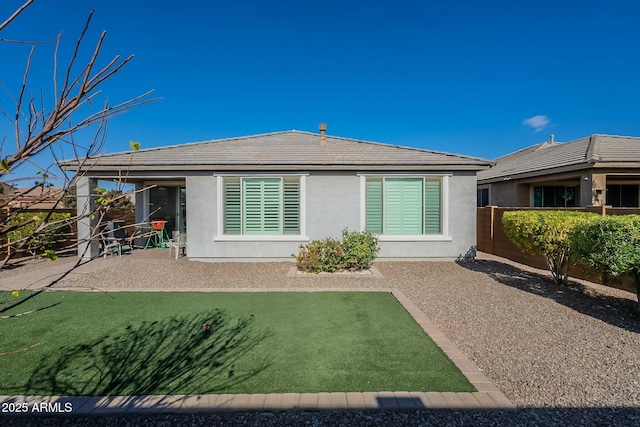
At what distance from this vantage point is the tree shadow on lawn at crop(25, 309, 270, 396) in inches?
144

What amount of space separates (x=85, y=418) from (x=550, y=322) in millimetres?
7053

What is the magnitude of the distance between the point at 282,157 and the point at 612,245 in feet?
30.5

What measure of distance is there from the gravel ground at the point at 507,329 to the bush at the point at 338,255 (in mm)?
638

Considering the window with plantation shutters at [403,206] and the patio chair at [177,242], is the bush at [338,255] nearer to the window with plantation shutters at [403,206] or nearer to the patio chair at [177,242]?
the window with plantation shutters at [403,206]

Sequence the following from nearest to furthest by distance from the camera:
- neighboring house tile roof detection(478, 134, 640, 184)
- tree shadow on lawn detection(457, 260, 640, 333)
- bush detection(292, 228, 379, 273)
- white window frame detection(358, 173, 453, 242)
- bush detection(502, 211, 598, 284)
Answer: tree shadow on lawn detection(457, 260, 640, 333) < bush detection(502, 211, 598, 284) < bush detection(292, 228, 379, 273) < white window frame detection(358, 173, 453, 242) < neighboring house tile roof detection(478, 134, 640, 184)

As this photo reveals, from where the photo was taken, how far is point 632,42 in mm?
15305

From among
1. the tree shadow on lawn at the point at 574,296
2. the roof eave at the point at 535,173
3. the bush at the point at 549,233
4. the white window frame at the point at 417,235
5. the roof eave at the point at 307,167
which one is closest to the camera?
the tree shadow on lawn at the point at 574,296

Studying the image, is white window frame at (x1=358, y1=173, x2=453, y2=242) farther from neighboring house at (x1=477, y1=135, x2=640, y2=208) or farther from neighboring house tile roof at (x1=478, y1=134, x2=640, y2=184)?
neighboring house at (x1=477, y1=135, x2=640, y2=208)

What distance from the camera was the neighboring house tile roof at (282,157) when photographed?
1113 centimetres

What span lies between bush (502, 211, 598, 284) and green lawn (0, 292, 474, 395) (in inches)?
161

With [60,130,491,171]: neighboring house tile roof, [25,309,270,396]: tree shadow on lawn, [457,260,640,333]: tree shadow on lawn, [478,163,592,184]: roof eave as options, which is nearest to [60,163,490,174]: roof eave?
[60,130,491,171]: neighboring house tile roof

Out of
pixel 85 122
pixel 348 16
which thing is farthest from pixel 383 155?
pixel 85 122

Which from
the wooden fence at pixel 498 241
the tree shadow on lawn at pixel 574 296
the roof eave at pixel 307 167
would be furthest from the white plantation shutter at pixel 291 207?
the wooden fence at pixel 498 241

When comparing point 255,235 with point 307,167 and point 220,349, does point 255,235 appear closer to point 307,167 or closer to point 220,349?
point 307,167
